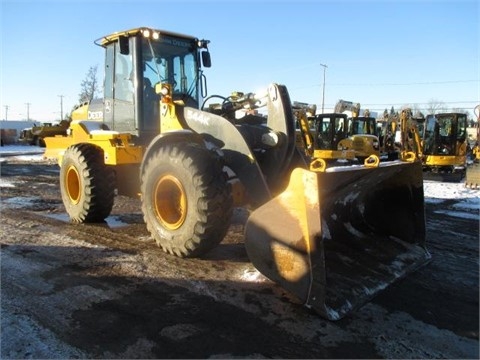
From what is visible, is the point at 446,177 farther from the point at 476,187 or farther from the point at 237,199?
the point at 237,199

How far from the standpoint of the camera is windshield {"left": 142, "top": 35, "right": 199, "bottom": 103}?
19.6ft

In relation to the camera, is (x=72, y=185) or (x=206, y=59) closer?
(x=206, y=59)

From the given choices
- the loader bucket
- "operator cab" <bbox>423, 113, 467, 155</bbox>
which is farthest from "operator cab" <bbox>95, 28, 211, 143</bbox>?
"operator cab" <bbox>423, 113, 467, 155</bbox>

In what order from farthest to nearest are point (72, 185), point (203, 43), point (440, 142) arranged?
point (440, 142), point (72, 185), point (203, 43)

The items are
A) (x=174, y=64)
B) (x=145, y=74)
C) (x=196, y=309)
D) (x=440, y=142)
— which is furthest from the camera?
(x=440, y=142)

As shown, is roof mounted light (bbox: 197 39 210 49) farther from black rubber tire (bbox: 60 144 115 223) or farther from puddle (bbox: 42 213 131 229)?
puddle (bbox: 42 213 131 229)

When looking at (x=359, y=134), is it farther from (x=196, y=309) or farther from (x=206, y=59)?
(x=196, y=309)

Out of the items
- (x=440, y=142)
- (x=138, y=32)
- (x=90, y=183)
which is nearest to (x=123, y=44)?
(x=138, y=32)

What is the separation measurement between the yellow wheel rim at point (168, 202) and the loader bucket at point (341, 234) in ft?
4.24

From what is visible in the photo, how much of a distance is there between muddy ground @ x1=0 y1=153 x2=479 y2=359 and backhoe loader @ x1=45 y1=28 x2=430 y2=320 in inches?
8.7

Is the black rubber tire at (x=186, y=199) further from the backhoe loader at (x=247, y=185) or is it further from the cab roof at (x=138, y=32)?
the cab roof at (x=138, y=32)

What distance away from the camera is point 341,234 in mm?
4562

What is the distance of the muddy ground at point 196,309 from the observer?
2.86 meters

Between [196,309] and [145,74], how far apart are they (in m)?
3.72
